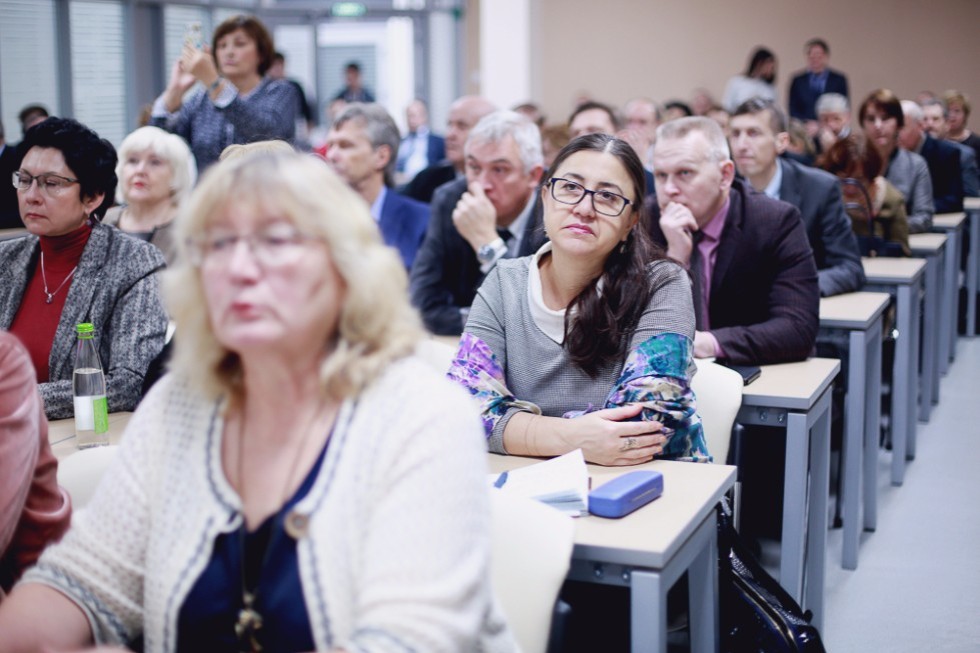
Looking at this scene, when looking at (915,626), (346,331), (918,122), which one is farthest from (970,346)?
(346,331)

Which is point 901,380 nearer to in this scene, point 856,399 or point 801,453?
point 856,399

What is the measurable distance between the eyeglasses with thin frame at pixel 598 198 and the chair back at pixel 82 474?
1077 millimetres

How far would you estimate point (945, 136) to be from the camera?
29.7 feet

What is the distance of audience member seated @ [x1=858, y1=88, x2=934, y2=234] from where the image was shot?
6.15 m

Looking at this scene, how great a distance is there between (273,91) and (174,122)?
17.5 inches

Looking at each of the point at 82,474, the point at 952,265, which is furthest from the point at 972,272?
the point at 82,474

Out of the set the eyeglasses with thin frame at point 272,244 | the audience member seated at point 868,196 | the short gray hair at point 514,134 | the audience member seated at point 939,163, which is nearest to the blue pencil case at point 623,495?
the eyeglasses with thin frame at point 272,244

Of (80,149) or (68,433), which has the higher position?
(80,149)

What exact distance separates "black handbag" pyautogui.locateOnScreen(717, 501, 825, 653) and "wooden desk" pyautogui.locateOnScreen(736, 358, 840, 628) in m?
0.50

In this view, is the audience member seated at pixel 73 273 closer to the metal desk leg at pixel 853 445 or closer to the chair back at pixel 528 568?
the chair back at pixel 528 568

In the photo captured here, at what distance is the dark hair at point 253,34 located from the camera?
4.59 meters

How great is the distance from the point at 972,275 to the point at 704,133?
4.18 metres

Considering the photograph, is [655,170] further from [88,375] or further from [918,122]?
[918,122]

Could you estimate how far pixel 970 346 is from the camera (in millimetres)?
6707
